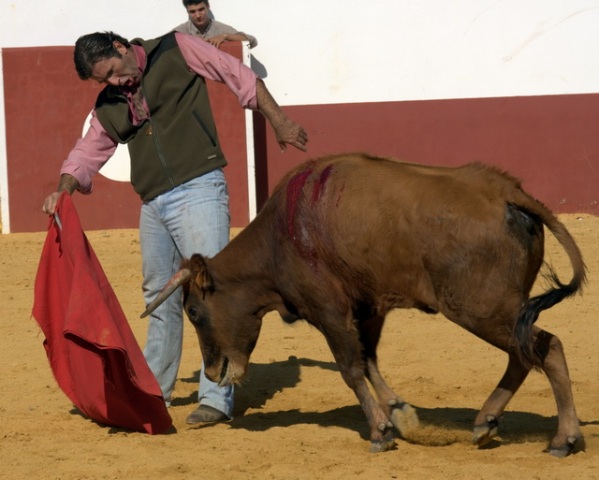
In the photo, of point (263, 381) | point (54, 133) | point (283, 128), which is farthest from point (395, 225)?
point (54, 133)

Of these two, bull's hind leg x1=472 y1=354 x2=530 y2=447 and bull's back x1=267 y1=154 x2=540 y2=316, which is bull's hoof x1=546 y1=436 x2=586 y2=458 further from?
bull's back x1=267 y1=154 x2=540 y2=316

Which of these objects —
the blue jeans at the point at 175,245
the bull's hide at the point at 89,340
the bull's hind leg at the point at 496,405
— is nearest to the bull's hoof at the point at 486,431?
the bull's hind leg at the point at 496,405

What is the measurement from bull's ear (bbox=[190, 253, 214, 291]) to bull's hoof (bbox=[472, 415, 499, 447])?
143 cm

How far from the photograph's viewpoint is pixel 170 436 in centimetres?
551

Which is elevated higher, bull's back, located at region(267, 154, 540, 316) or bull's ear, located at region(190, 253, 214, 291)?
bull's back, located at region(267, 154, 540, 316)

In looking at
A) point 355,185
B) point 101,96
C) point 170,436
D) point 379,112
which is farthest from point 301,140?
point 379,112

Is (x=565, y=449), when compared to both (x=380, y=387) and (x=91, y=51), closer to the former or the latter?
(x=380, y=387)

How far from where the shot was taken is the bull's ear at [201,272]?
5441 mm

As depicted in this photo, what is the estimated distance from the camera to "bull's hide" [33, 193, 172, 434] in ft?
17.7

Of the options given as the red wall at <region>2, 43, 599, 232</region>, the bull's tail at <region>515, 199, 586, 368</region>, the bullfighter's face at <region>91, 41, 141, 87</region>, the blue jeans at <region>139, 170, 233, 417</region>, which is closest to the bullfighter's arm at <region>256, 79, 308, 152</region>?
the blue jeans at <region>139, 170, 233, 417</region>

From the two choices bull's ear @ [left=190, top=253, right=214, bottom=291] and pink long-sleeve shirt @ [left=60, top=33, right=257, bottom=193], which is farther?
pink long-sleeve shirt @ [left=60, top=33, right=257, bottom=193]

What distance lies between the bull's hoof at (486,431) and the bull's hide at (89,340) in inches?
59.5

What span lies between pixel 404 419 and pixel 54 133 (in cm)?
784

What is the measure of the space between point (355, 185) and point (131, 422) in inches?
63.4
